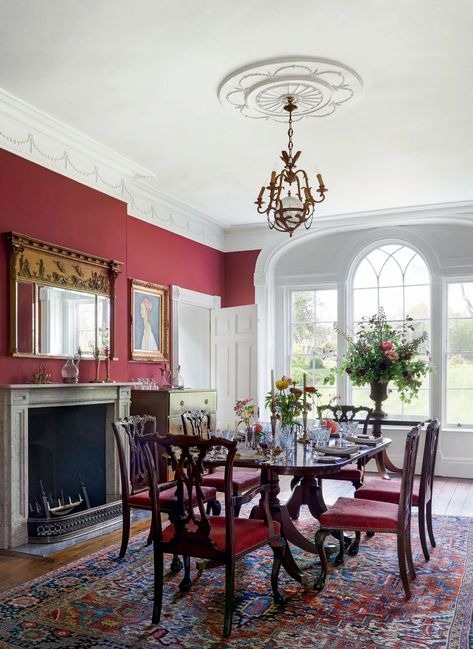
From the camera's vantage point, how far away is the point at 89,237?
579cm

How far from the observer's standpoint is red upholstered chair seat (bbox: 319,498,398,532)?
3.62m

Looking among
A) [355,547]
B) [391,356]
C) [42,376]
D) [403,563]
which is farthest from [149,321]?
[403,563]

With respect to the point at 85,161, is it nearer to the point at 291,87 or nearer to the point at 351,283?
the point at 291,87

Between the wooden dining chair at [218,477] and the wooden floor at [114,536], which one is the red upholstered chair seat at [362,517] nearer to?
the wooden dining chair at [218,477]

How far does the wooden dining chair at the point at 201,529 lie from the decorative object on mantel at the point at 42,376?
193 centimetres

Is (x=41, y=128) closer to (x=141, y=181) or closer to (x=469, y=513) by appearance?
(x=141, y=181)

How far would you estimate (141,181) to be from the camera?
6.61 m

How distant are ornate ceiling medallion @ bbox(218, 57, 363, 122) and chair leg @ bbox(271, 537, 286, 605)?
2.93 metres

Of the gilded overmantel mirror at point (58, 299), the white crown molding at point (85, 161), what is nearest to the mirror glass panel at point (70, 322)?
the gilded overmantel mirror at point (58, 299)

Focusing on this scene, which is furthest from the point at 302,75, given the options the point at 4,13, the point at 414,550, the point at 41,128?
the point at 414,550

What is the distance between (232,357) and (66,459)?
10.7 ft

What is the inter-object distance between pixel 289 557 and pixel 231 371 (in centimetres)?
468

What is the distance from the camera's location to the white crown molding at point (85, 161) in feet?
16.0

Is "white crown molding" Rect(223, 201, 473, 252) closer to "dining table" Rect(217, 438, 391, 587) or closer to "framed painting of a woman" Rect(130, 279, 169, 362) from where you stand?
"framed painting of a woman" Rect(130, 279, 169, 362)
